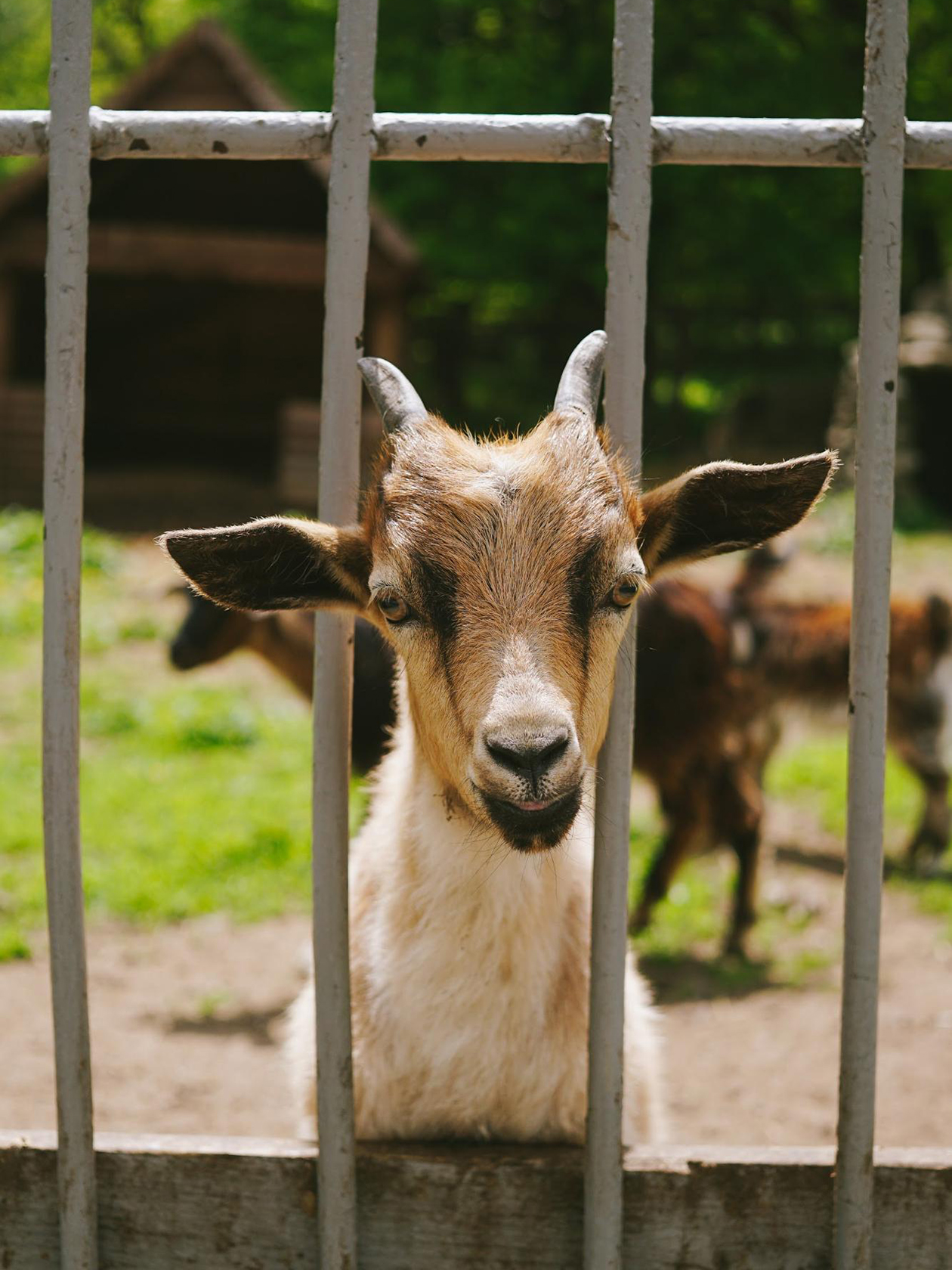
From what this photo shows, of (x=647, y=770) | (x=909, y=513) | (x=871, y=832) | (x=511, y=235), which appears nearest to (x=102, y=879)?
(x=647, y=770)

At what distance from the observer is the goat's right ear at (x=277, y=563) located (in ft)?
7.85

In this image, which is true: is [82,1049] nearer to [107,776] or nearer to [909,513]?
[107,776]

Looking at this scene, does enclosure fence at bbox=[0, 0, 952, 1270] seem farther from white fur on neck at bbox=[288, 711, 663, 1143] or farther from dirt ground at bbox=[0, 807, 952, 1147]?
dirt ground at bbox=[0, 807, 952, 1147]

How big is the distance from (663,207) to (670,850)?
52.4 feet

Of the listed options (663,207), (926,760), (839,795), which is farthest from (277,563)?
(663,207)

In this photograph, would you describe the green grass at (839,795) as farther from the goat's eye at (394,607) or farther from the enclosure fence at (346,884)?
the goat's eye at (394,607)

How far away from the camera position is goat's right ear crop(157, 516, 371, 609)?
2393mm

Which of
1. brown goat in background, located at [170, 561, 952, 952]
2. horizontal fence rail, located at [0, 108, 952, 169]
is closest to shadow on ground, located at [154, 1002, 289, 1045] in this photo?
brown goat in background, located at [170, 561, 952, 952]

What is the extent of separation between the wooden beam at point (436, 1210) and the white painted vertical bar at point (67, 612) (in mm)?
80

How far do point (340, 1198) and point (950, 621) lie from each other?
5.62 meters

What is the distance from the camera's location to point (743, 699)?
6.47 m

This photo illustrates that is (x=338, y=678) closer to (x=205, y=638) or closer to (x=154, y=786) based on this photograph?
(x=205, y=638)

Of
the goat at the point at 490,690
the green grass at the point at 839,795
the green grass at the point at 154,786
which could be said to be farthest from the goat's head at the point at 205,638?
the goat at the point at 490,690

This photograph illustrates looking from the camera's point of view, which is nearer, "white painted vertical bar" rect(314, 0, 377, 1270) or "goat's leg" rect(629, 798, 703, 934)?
"white painted vertical bar" rect(314, 0, 377, 1270)
